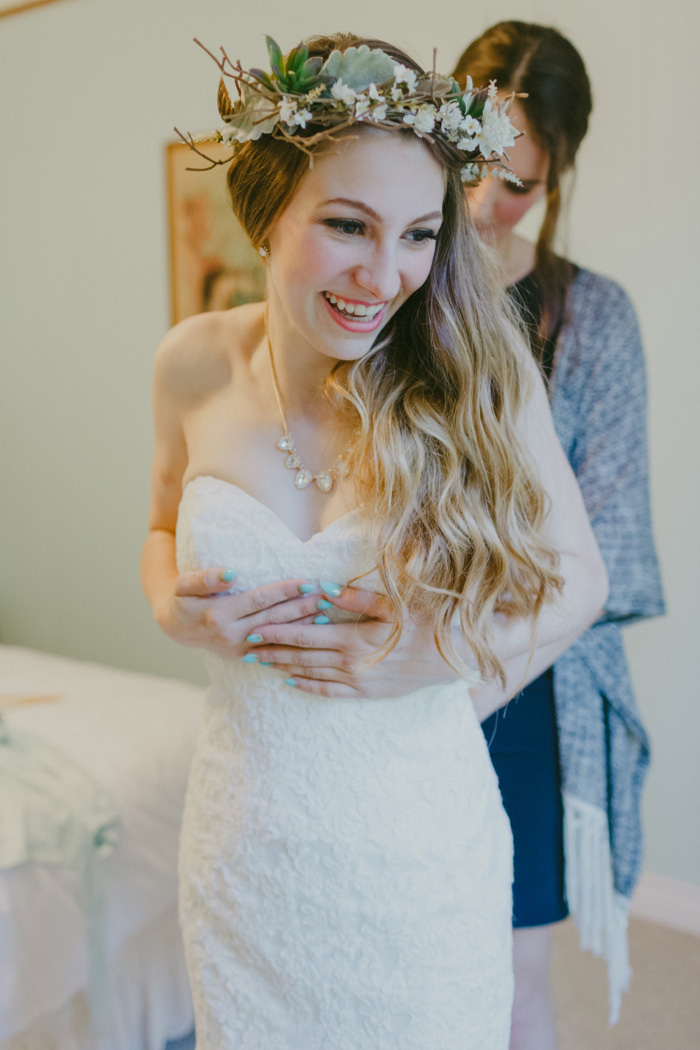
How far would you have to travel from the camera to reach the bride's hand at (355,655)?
98 centimetres

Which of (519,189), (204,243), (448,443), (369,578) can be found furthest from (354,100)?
(204,243)

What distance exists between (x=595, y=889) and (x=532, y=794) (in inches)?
13.6

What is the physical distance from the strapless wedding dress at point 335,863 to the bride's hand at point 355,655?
30mm

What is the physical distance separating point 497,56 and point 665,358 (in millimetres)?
767

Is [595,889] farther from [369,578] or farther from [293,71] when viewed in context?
[293,71]

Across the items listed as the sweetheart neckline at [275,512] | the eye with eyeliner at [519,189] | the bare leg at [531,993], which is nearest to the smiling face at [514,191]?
the eye with eyeliner at [519,189]

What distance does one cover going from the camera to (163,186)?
2732 mm

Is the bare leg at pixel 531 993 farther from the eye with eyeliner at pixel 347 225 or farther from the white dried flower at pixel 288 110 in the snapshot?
the white dried flower at pixel 288 110

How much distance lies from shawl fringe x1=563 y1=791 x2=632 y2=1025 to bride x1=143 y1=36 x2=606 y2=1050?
0.47 metres

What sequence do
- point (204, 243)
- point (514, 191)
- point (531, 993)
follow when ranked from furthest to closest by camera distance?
1. point (204, 243)
2. point (514, 191)
3. point (531, 993)

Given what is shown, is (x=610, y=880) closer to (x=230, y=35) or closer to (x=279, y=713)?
(x=279, y=713)

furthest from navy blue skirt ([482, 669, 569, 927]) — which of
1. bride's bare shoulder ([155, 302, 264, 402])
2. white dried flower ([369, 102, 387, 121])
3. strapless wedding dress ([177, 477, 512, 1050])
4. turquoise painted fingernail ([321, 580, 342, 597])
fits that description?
white dried flower ([369, 102, 387, 121])

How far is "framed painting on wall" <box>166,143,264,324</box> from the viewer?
104 inches

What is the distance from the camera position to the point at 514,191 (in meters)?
1.71
